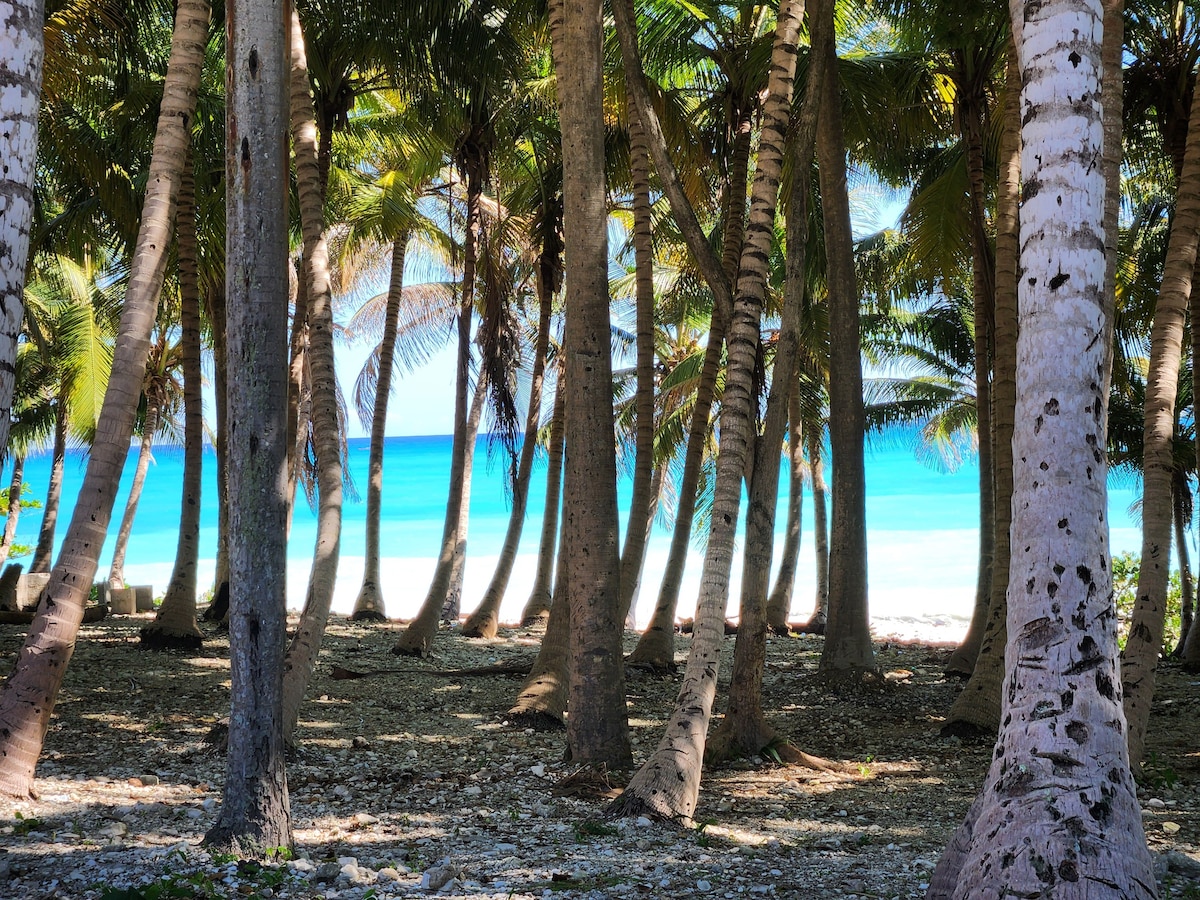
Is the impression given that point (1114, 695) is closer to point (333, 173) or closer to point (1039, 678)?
point (1039, 678)

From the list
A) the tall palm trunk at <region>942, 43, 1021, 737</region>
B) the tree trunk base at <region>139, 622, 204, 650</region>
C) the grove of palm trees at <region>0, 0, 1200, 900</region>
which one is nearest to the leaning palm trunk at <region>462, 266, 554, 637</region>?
the grove of palm trees at <region>0, 0, 1200, 900</region>

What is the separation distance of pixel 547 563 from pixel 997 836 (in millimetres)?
15135

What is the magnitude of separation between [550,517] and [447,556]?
2.48 metres

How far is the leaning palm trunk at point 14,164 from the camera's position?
3.04m

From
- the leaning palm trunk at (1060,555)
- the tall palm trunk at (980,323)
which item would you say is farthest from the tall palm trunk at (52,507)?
the leaning palm trunk at (1060,555)

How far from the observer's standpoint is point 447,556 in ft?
49.6

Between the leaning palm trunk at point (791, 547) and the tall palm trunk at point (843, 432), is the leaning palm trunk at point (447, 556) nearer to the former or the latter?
the tall palm trunk at point (843, 432)

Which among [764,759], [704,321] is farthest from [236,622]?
[704,321]

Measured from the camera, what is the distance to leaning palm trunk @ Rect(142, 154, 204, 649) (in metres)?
11.6

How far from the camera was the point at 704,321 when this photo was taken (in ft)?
78.5

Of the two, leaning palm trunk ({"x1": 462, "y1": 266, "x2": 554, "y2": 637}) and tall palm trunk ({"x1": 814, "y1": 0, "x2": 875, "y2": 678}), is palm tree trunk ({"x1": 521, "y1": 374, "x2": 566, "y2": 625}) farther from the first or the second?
tall palm trunk ({"x1": 814, "y1": 0, "x2": 875, "y2": 678})

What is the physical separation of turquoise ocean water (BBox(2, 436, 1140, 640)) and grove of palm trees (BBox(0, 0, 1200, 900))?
23329 mm

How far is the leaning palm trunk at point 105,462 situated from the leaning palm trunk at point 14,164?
2.77 m

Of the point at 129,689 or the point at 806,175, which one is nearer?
the point at 806,175
